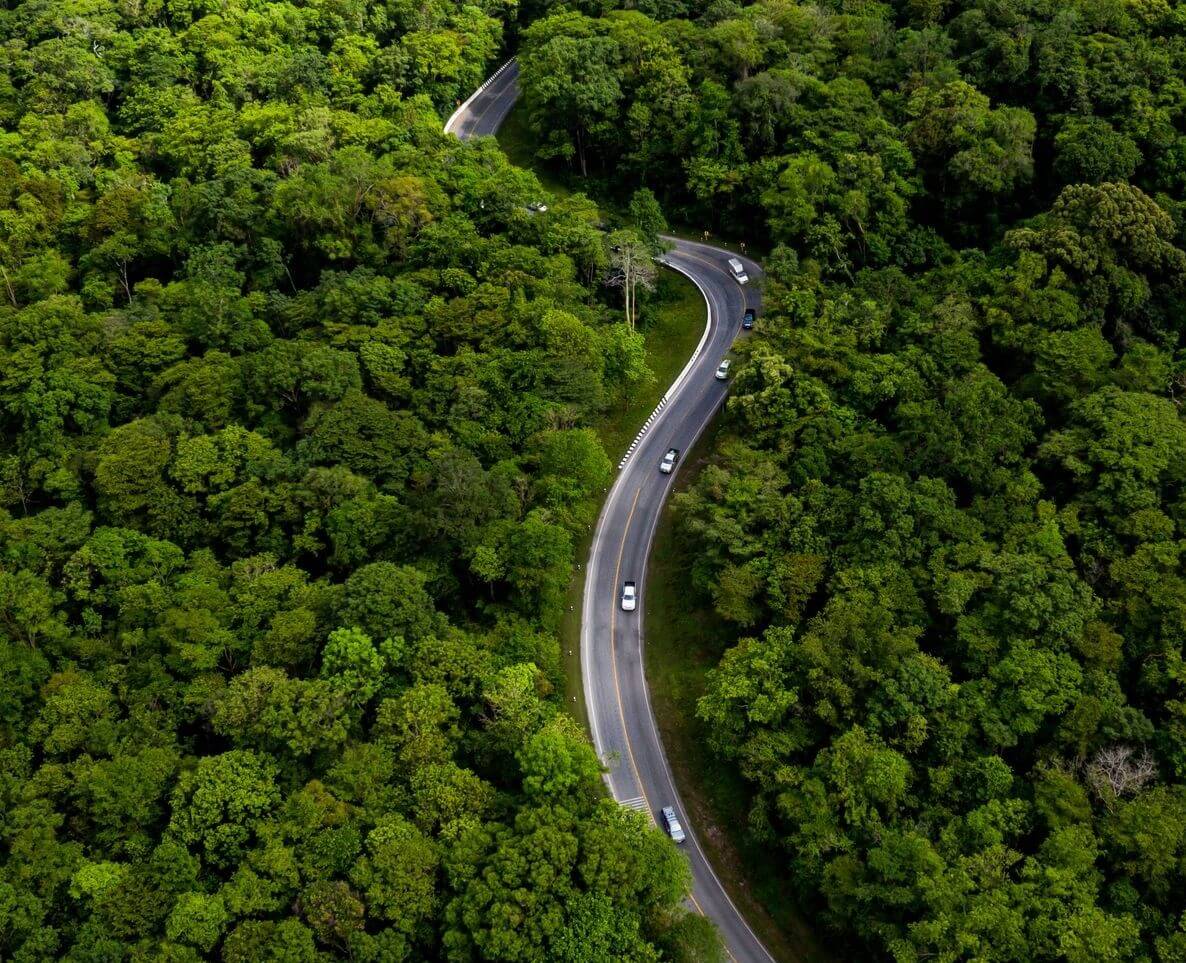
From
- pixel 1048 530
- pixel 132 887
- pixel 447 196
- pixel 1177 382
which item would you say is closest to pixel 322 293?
pixel 447 196

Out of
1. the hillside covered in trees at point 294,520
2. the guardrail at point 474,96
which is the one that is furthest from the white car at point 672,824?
the guardrail at point 474,96

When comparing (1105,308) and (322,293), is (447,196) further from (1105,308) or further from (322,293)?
(1105,308)

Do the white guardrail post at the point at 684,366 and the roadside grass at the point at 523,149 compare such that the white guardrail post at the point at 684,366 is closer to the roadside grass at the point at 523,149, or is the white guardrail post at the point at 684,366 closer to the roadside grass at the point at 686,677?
the roadside grass at the point at 686,677

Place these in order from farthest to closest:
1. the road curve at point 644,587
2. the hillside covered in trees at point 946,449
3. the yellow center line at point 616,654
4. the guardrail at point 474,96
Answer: the guardrail at point 474,96 < the yellow center line at point 616,654 < the road curve at point 644,587 < the hillside covered in trees at point 946,449

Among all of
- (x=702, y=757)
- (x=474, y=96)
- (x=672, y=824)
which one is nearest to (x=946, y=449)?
(x=702, y=757)

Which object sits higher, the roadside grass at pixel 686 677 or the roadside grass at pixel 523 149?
the roadside grass at pixel 523 149

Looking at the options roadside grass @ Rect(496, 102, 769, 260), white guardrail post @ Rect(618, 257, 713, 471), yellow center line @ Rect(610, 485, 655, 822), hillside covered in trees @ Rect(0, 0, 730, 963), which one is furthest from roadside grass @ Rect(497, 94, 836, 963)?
roadside grass @ Rect(496, 102, 769, 260)

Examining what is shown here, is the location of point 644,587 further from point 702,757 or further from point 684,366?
point 684,366
